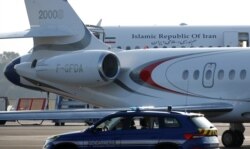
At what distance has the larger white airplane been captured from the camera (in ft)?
97.7

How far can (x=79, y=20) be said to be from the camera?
109 feet

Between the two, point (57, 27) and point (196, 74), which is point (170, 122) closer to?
point (196, 74)

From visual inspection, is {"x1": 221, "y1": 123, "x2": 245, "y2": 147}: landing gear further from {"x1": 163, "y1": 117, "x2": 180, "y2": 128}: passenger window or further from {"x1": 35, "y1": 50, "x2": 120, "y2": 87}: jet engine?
{"x1": 163, "y1": 117, "x2": 180, "y2": 128}: passenger window

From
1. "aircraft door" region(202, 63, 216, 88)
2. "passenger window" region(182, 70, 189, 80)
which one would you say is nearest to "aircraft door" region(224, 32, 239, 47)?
"passenger window" region(182, 70, 189, 80)

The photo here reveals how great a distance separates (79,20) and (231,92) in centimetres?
675

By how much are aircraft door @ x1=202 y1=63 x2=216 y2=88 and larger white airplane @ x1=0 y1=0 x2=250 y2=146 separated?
0.03 m

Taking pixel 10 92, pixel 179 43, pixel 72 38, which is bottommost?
pixel 72 38

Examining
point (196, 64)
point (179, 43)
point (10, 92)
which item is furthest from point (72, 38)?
point (10, 92)

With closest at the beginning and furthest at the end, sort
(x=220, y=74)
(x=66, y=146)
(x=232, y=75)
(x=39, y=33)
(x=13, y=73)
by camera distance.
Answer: (x=66, y=146), (x=232, y=75), (x=220, y=74), (x=39, y=33), (x=13, y=73)

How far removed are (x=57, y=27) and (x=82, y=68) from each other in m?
2.53

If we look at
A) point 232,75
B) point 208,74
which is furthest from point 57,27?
point 232,75

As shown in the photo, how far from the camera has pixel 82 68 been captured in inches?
1243

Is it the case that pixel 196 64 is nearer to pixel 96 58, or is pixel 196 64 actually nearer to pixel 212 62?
pixel 212 62

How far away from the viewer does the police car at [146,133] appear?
22.3 meters
